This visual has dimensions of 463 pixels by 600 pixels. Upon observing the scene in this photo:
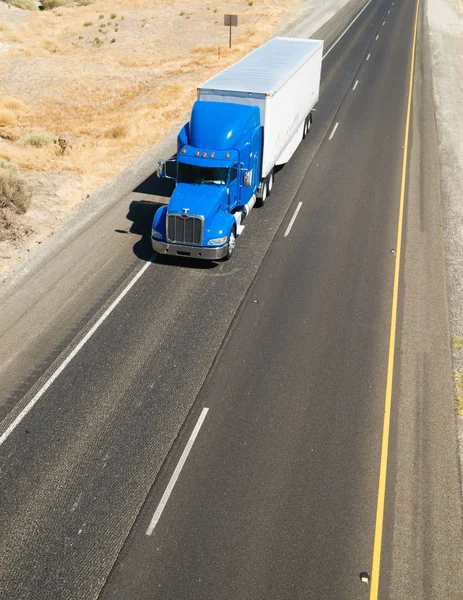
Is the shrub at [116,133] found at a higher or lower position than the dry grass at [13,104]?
lower

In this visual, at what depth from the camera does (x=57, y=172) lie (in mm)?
24234

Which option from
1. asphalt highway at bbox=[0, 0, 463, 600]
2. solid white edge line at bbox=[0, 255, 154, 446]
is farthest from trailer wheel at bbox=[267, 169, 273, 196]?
solid white edge line at bbox=[0, 255, 154, 446]

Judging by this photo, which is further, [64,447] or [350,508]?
[64,447]

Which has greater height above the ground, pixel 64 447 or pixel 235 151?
pixel 235 151

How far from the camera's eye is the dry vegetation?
24750mm

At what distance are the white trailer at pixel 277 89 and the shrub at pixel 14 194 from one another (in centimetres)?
733

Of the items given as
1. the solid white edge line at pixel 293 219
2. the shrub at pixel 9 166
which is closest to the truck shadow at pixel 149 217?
A: the solid white edge line at pixel 293 219

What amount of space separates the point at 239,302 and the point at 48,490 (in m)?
7.29

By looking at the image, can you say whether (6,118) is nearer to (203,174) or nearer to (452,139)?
(203,174)

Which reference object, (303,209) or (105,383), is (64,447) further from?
(303,209)

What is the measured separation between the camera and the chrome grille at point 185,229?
16656 mm

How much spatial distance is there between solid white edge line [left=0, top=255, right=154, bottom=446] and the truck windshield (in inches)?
114

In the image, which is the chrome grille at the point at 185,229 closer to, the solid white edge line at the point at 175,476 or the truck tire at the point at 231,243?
the truck tire at the point at 231,243

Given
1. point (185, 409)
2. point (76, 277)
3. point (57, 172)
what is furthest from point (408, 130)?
point (185, 409)
